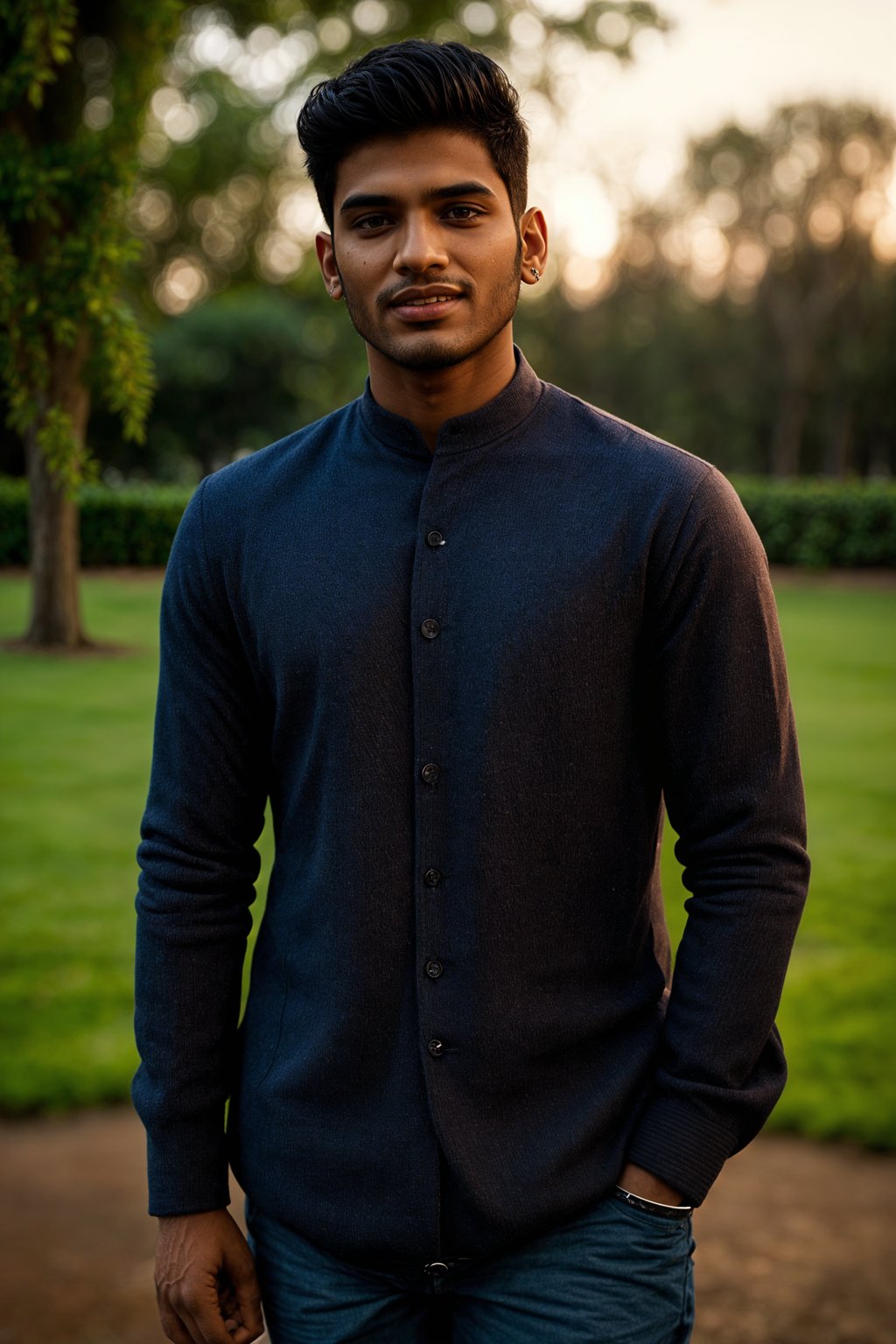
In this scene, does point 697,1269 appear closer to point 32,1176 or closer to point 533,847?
point 32,1176

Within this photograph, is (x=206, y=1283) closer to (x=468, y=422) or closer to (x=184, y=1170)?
(x=184, y=1170)

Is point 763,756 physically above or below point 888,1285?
above

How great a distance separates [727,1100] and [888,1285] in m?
2.34

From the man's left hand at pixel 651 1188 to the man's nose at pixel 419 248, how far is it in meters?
1.20

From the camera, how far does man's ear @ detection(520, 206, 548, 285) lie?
1.83 m

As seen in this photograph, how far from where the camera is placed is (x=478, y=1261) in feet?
5.47

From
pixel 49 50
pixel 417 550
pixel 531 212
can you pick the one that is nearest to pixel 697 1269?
pixel 417 550

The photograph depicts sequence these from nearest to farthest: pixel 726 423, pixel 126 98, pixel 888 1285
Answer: pixel 888 1285 < pixel 126 98 < pixel 726 423

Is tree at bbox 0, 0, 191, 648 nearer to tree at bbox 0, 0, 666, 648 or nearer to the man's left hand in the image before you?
tree at bbox 0, 0, 666, 648

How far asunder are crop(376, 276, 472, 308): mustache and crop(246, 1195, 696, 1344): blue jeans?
3.99 feet

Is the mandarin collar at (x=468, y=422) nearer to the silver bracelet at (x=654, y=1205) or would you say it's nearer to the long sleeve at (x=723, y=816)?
the long sleeve at (x=723, y=816)

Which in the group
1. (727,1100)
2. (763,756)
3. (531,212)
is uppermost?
(531,212)

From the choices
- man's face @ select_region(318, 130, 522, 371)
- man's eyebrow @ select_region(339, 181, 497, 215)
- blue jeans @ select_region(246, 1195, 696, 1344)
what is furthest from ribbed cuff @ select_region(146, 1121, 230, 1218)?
man's eyebrow @ select_region(339, 181, 497, 215)

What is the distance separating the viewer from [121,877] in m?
6.95
